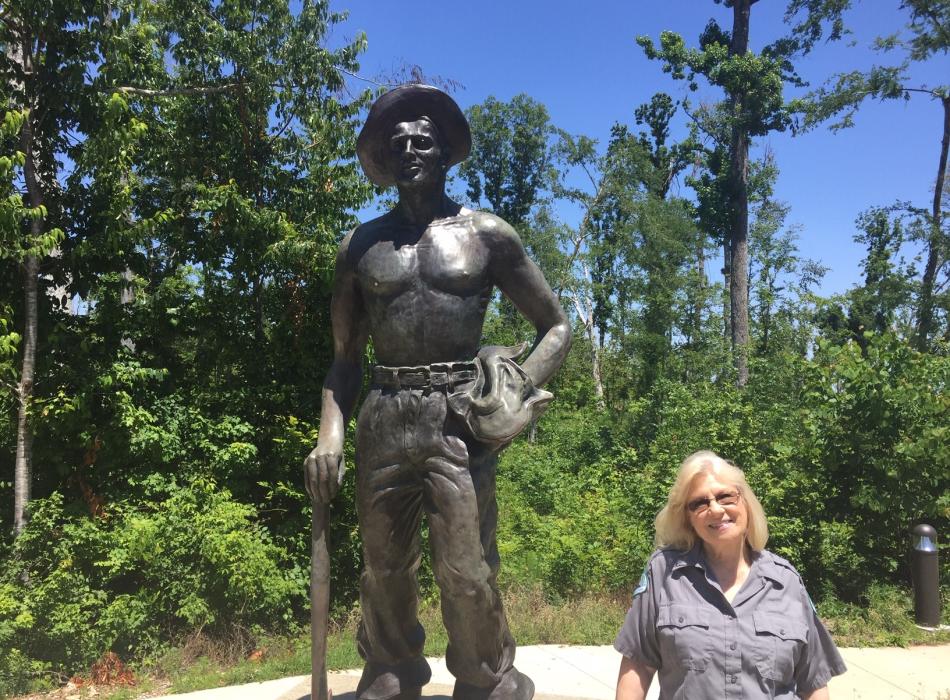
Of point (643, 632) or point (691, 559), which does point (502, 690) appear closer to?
point (643, 632)

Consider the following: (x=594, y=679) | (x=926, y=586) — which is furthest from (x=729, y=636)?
(x=926, y=586)

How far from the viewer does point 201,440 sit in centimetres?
580

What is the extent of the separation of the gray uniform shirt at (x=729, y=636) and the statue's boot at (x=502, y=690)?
101 centimetres

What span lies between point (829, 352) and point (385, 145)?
16.4 feet

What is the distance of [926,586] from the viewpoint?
527 centimetres

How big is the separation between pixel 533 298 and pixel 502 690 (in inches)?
60.2

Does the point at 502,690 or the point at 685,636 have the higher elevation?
the point at 685,636

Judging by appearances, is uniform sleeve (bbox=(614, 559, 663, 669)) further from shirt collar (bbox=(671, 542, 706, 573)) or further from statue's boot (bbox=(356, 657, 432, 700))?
statue's boot (bbox=(356, 657, 432, 700))

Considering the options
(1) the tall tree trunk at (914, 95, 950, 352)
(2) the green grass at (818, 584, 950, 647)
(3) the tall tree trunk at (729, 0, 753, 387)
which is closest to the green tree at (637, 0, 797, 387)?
(3) the tall tree trunk at (729, 0, 753, 387)

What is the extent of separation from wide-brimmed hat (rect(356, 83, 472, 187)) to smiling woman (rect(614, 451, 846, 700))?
5.43 feet

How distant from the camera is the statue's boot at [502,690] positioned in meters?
2.61

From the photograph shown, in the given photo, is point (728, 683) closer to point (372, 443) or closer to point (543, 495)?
point (372, 443)

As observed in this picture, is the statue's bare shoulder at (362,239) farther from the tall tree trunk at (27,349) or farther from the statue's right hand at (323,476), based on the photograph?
the tall tree trunk at (27,349)

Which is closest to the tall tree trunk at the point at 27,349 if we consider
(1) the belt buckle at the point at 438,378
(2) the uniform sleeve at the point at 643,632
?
(1) the belt buckle at the point at 438,378
